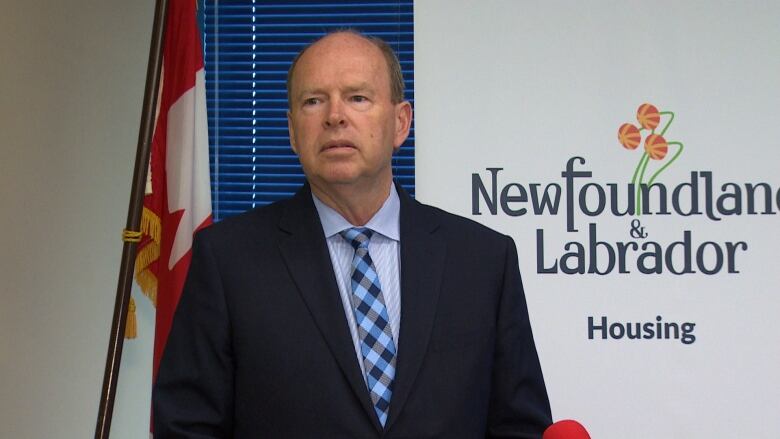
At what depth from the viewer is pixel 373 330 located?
171 cm

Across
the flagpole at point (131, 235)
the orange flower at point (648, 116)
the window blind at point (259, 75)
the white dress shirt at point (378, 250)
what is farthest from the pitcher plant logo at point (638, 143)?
the white dress shirt at point (378, 250)

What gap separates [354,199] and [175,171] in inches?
69.3

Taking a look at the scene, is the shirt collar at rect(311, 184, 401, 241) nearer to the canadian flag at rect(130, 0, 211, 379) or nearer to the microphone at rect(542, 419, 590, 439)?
the microphone at rect(542, 419, 590, 439)

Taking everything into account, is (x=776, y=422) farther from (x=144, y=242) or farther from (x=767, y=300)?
(x=144, y=242)

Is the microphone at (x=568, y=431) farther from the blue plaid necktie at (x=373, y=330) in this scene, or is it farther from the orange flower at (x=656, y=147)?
the orange flower at (x=656, y=147)

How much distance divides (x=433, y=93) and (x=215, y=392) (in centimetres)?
179

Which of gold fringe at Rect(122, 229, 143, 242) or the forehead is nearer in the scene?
the forehead

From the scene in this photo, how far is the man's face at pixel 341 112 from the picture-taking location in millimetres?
1752

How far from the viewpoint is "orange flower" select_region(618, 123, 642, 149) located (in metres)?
3.25

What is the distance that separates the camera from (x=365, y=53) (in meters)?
1.80

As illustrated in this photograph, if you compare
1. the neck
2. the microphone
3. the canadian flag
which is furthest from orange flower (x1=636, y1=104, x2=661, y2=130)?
the microphone

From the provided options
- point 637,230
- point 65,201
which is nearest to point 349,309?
point 637,230

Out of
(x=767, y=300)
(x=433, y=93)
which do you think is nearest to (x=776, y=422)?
(x=767, y=300)

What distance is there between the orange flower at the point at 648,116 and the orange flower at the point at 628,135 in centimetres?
3
